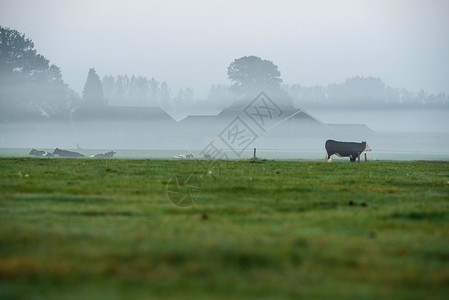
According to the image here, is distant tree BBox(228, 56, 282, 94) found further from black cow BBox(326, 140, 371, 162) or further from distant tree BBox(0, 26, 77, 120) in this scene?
black cow BBox(326, 140, 371, 162)

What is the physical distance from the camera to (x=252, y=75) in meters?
172

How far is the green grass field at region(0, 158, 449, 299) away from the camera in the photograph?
6969 millimetres

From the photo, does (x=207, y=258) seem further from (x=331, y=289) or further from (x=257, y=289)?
(x=331, y=289)

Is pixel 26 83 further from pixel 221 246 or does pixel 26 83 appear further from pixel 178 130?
pixel 221 246

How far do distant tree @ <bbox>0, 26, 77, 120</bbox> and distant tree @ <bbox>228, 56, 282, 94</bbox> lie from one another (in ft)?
194

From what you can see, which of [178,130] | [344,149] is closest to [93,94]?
[178,130]

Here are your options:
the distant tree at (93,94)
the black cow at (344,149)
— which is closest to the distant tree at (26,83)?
the distant tree at (93,94)

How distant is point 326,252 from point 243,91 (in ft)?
538

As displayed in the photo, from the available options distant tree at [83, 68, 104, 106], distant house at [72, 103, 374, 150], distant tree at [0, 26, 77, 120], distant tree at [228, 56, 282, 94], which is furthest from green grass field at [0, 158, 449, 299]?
distant tree at [228, 56, 282, 94]

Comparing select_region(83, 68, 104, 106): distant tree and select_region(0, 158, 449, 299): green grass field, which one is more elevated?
select_region(83, 68, 104, 106): distant tree

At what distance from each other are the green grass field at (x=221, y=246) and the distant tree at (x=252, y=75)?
6151 inches

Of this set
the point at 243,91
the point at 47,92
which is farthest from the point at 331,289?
the point at 243,91

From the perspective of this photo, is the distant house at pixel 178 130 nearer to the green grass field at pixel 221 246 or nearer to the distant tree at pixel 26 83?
the distant tree at pixel 26 83

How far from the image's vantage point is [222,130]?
122m
